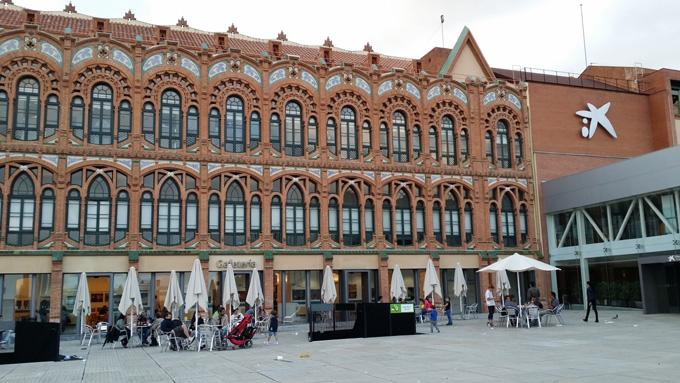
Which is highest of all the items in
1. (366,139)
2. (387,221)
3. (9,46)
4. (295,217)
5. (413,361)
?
(9,46)

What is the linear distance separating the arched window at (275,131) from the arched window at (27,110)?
12250 mm

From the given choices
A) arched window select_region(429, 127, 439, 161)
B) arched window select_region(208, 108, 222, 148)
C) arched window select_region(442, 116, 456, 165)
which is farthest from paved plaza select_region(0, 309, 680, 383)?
arched window select_region(442, 116, 456, 165)

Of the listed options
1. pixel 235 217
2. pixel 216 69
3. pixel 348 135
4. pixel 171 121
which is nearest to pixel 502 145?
pixel 348 135

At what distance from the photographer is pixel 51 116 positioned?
108ft

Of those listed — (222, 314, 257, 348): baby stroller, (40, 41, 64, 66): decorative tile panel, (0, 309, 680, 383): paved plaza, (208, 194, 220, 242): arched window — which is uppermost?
(40, 41, 64, 66): decorative tile panel

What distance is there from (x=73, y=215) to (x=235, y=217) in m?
8.32

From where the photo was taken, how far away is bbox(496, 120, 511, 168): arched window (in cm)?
4259

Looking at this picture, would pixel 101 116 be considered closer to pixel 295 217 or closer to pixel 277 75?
pixel 277 75

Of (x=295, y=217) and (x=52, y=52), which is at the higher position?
(x=52, y=52)

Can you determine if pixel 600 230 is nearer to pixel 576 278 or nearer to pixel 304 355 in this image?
pixel 576 278

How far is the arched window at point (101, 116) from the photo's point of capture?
33.5 metres

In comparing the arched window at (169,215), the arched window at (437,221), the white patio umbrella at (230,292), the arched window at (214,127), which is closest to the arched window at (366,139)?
the arched window at (437,221)

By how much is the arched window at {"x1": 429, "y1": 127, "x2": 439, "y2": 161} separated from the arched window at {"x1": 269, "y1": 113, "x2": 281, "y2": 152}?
9991mm

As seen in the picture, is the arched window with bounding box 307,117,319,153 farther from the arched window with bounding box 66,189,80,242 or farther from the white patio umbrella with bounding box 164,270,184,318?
the white patio umbrella with bounding box 164,270,184,318
